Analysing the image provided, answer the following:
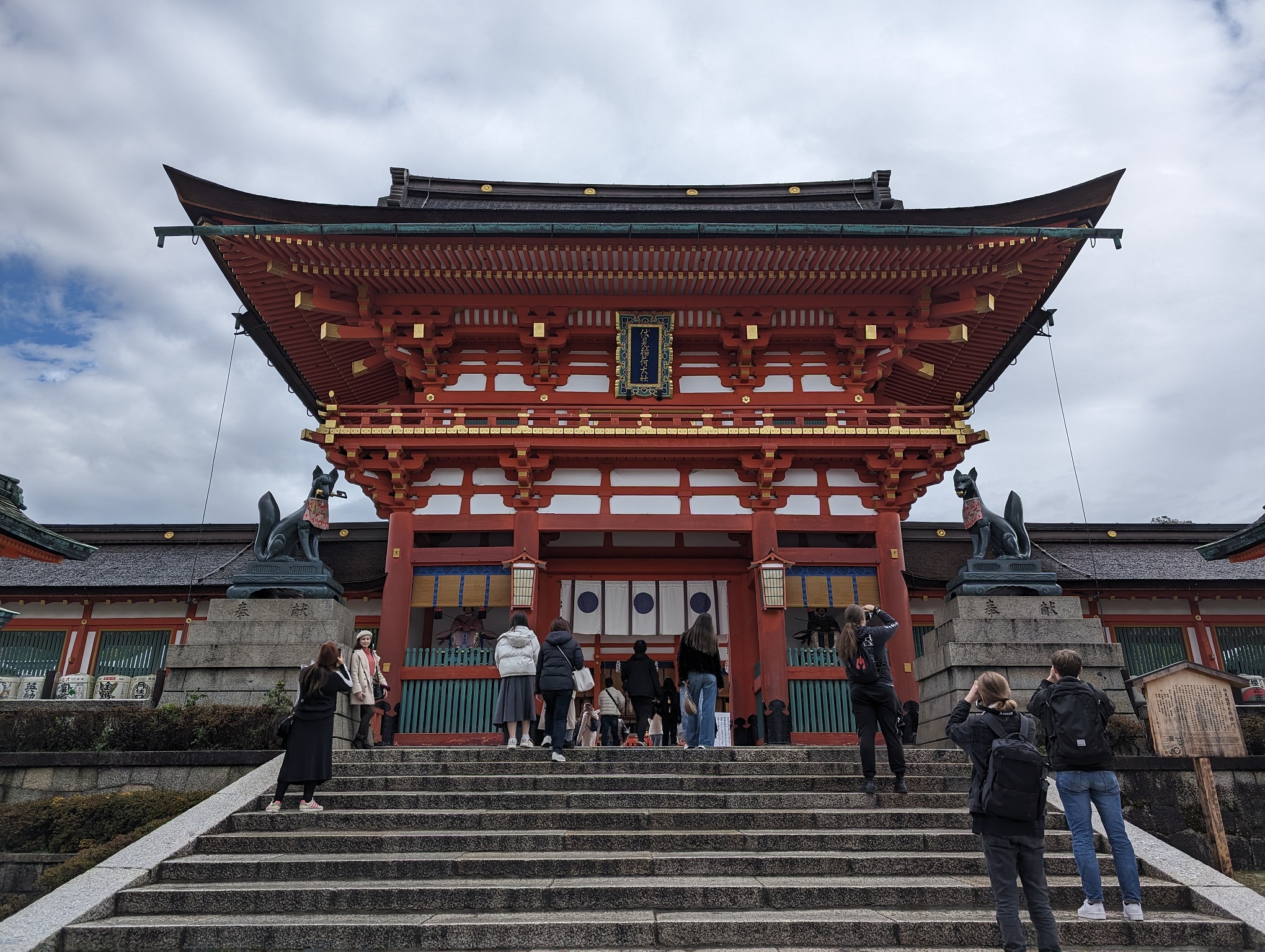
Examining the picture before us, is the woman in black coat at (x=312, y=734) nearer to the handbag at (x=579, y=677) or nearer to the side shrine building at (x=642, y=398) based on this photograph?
the handbag at (x=579, y=677)

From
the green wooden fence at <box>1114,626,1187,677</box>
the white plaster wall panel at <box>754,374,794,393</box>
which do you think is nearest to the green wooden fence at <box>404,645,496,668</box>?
the white plaster wall panel at <box>754,374,794,393</box>

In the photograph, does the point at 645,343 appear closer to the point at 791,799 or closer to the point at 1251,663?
the point at 791,799

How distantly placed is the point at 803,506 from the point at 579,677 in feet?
20.3

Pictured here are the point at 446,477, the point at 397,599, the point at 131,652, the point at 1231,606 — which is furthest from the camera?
the point at 1231,606

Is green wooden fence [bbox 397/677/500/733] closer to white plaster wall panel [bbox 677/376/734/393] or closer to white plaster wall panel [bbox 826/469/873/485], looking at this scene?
white plaster wall panel [bbox 677/376/734/393]

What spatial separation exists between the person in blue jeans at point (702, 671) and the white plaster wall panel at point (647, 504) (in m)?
5.07

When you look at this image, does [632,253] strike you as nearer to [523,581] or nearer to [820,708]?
[523,581]

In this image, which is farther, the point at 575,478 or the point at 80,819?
the point at 575,478

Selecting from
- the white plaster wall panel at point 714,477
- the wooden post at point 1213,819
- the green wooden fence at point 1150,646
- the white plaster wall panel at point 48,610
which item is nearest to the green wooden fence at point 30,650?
the white plaster wall panel at point 48,610

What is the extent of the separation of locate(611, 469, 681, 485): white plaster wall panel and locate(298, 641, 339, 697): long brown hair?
7748 millimetres

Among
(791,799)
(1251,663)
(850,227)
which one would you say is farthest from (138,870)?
(1251,663)

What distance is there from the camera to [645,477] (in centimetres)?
1512

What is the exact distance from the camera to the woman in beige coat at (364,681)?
32.6ft

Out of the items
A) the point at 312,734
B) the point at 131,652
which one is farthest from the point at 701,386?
the point at 131,652
